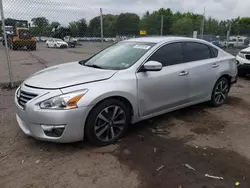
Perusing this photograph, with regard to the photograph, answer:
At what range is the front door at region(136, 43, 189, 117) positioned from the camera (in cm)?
369

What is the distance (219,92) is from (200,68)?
1049 mm

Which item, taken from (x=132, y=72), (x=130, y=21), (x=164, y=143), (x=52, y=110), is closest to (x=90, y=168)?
(x=52, y=110)

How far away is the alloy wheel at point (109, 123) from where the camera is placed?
3.30 m

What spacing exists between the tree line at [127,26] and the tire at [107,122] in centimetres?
549

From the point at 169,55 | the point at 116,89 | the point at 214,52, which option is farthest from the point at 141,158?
the point at 214,52

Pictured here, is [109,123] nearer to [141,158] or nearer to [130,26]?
[141,158]

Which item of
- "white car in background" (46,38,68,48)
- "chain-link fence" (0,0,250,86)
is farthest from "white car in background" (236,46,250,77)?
"white car in background" (46,38,68,48)

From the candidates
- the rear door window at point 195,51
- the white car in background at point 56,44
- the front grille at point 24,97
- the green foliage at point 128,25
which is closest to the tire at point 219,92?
the rear door window at point 195,51

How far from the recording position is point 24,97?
10.6ft

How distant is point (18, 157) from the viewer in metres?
3.16

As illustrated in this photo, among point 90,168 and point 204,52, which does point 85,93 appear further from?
point 204,52

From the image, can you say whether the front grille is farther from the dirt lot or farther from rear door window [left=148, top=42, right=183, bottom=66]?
rear door window [left=148, top=42, right=183, bottom=66]

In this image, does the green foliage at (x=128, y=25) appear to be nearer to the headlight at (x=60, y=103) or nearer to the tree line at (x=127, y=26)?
the tree line at (x=127, y=26)

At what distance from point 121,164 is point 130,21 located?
10545mm
